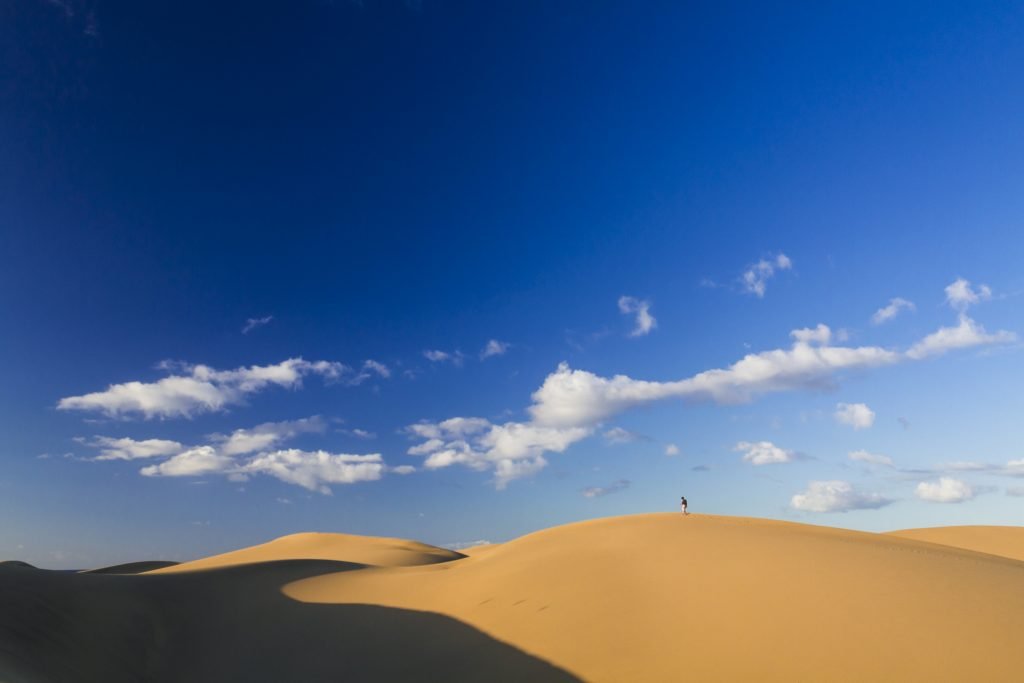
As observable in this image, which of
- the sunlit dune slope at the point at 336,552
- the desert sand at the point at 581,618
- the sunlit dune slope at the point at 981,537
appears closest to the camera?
the desert sand at the point at 581,618

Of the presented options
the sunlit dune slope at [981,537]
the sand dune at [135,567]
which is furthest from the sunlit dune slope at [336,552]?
the sunlit dune slope at [981,537]

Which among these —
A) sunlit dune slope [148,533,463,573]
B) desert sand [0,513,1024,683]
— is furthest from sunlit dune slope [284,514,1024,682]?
sunlit dune slope [148,533,463,573]

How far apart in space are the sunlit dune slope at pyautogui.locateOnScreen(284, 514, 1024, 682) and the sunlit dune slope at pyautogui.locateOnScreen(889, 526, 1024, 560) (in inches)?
817

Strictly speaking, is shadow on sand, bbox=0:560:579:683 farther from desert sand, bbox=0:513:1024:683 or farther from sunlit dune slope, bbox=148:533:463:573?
sunlit dune slope, bbox=148:533:463:573

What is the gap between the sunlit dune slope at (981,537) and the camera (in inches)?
1138

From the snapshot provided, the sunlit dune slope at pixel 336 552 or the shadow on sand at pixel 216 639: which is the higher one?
the sunlit dune slope at pixel 336 552

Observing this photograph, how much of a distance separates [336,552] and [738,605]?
25171mm

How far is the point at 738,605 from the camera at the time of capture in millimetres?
9883

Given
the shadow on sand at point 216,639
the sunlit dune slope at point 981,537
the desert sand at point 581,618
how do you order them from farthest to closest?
the sunlit dune slope at point 981,537, the shadow on sand at point 216,639, the desert sand at point 581,618

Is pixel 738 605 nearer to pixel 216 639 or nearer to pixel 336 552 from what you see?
pixel 216 639

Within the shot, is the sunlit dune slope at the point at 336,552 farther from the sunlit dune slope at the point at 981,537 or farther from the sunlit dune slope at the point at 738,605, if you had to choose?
the sunlit dune slope at the point at 981,537

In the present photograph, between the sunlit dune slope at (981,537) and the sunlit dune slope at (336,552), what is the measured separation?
23979mm

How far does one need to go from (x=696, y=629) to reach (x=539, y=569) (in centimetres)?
502

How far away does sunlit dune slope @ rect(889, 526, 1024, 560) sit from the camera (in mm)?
28906
